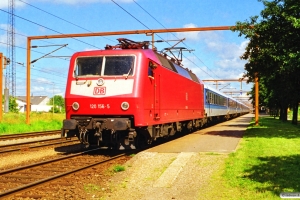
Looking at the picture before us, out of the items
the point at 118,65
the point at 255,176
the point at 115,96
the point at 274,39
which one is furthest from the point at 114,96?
the point at 274,39

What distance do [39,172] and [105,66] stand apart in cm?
425

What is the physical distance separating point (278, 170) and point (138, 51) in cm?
577

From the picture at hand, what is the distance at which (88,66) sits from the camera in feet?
41.8

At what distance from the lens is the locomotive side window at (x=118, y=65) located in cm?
1220

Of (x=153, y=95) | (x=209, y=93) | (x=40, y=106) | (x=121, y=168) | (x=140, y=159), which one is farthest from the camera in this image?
(x=40, y=106)

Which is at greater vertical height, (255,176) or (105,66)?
(105,66)

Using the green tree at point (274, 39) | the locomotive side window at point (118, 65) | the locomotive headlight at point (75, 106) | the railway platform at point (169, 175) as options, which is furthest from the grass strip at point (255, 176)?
the green tree at point (274, 39)

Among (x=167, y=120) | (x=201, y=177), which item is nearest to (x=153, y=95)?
(x=167, y=120)

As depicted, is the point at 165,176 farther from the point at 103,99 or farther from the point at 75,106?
the point at 75,106

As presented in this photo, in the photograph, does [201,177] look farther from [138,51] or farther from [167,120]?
[167,120]

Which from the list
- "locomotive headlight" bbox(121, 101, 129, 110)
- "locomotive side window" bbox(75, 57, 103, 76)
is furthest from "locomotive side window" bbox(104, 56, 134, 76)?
"locomotive headlight" bbox(121, 101, 129, 110)

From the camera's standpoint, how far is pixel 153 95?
43.0 ft

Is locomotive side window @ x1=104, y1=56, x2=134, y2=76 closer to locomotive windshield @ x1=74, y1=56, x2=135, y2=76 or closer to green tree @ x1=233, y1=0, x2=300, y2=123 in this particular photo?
locomotive windshield @ x1=74, y1=56, x2=135, y2=76


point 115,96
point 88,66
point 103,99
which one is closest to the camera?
point 115,96
